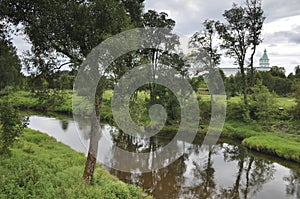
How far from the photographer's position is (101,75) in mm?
9664

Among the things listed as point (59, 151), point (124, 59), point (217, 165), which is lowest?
point (217, 165)

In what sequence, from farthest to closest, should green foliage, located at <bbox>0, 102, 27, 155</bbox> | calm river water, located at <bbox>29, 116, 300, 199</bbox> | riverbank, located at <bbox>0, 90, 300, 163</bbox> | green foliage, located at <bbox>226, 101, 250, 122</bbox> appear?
1. green foliage, located at <bbox>226, 101, 250, 122</bbox>
2. riverbank, located at <bbox>0, 90, 300, 163</bbox>
3. calm river water, located at <bbox>29, 116, 300, 199</bbox>
4. green foliage, located at <bbox>0, 102, 27, 155</bbox>

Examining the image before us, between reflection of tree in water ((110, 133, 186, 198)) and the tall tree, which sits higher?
the tall tree

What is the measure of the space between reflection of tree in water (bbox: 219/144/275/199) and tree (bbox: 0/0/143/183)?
9485 millimetres

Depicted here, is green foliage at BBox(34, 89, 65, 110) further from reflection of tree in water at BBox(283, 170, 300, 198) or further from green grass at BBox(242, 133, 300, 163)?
green grass at BBox(242, 133, 300, 163)

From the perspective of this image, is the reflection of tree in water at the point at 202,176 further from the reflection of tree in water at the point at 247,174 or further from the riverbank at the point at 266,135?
the riverbank at the point at 266,135

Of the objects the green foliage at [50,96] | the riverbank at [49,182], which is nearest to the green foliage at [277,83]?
the riverbank at [49,182]

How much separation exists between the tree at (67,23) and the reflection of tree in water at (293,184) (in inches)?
466

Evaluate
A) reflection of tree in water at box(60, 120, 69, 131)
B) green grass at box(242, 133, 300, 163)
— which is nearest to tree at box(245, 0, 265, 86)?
green grass at box(242, 133, 300, 163)

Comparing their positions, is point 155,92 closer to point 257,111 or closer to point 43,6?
point 257,111

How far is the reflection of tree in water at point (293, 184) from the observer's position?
15.1 metres

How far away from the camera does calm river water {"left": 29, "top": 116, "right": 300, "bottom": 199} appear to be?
49.2ft

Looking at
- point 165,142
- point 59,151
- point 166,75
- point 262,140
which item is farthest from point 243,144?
point 59,151

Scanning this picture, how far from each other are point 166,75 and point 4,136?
66.5ft
